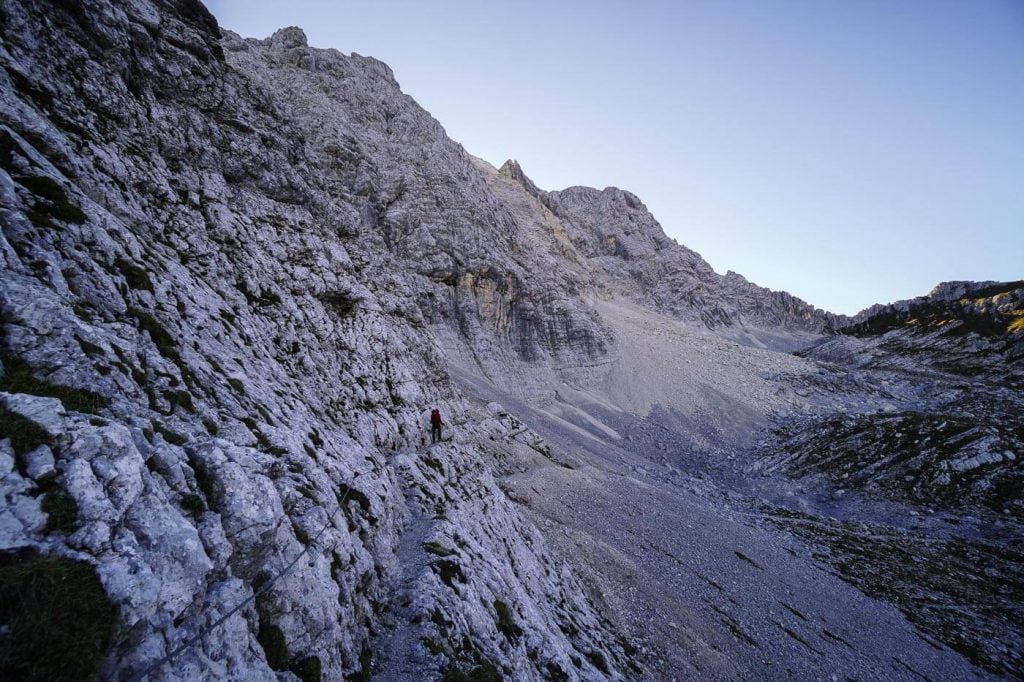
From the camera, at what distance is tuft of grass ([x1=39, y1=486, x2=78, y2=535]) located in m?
6.14

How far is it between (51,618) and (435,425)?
22.6m

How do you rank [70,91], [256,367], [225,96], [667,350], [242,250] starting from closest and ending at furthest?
[256,367], [70,91], [242,250], [225,96], [667,350]

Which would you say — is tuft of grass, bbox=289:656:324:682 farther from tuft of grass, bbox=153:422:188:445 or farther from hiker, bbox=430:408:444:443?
hiker, bbox=430:408:444:443

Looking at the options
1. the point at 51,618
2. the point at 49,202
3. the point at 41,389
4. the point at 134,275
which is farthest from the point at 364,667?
the point at 49,202

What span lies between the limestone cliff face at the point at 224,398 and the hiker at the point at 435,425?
750 millimetres

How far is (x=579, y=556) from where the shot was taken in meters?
25.3

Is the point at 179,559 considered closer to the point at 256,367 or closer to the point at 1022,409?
the point at 256,367

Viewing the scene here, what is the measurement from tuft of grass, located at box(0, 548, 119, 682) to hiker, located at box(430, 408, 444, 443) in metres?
21.6

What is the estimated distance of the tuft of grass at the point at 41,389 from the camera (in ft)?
24.7

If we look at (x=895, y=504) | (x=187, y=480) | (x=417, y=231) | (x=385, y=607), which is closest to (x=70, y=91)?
(x=187, y=480)

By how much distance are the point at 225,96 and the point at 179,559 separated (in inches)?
1278

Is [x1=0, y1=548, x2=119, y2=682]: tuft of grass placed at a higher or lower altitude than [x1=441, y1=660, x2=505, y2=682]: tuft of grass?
higher

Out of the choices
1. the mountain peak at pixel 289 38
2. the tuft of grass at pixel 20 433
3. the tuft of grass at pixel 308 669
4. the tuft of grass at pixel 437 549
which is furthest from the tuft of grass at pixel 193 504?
the mountain peak at pixel 289 38

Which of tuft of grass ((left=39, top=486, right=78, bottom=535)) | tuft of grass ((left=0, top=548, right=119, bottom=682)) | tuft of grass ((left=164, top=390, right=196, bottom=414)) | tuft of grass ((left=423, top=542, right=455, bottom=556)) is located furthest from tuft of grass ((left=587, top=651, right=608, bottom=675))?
tuft of grass ((left=39, top=486, right=78, bottom=535))
